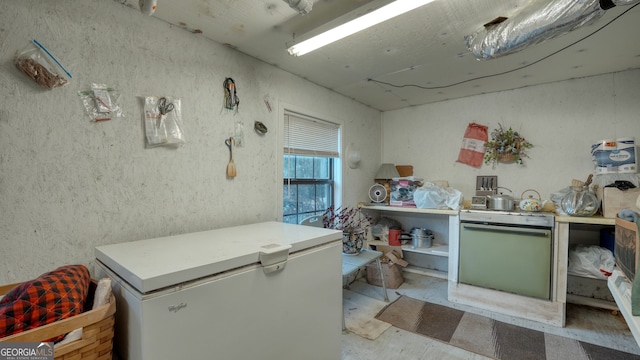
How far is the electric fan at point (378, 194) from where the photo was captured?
3.49 metres

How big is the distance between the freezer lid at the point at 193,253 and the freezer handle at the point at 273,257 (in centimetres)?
3

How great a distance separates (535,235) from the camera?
2.40m

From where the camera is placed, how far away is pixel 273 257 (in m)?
1.20

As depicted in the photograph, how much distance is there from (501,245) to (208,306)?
2.65 metres

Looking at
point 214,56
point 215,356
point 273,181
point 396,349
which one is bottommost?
point 396,349

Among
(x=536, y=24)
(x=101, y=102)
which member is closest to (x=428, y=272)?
(x=536, y=24)

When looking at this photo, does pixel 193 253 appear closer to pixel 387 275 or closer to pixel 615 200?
pixel 387 275

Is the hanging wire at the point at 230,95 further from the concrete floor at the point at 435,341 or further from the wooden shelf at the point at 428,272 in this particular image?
the wooden shelf at the point at 428,272

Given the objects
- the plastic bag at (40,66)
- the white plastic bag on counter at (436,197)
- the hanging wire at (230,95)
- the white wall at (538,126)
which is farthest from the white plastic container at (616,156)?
the plastic bag at (40,66)

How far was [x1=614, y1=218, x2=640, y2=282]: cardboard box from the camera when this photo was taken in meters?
1.04

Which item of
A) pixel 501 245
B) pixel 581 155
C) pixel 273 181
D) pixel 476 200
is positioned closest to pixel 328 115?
pixel 273 181

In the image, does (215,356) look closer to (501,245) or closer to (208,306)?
(208,306)

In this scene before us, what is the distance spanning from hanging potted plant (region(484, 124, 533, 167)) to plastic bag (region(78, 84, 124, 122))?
3.55m

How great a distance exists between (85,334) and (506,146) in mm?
3729
